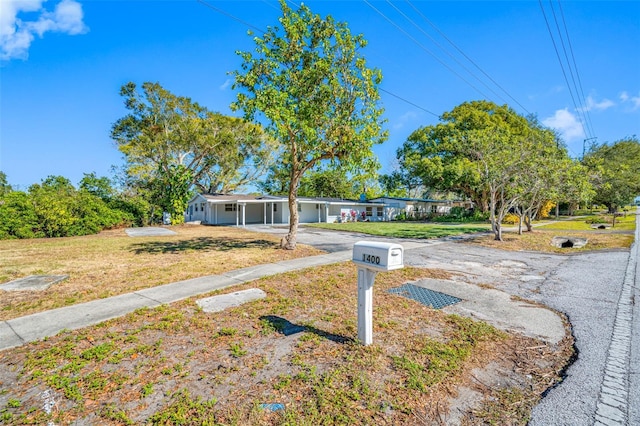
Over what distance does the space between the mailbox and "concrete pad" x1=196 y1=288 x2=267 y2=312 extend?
2443 millimetres

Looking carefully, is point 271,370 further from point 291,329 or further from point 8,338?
point 8,338

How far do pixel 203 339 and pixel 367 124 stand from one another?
7.63 metres

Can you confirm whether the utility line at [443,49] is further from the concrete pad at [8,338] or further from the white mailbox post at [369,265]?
the concrete pad at [8,338]

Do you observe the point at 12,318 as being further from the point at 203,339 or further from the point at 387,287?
the point at 387,287

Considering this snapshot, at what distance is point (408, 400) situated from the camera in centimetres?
238

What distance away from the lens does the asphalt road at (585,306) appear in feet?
7.72

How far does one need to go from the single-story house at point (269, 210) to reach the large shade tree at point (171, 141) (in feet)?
9.81

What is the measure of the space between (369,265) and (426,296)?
2.81 meters

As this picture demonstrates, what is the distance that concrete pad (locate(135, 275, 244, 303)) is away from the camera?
4.91m

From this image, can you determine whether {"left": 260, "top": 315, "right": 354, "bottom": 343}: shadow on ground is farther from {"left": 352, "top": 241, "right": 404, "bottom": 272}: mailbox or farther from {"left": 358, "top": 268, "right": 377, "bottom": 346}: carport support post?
{"left": 352, "top": 241, "right": 404, "bottom": 272}: mailbox

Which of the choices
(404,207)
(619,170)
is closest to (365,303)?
(404,207)

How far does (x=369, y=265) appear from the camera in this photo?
2910mm

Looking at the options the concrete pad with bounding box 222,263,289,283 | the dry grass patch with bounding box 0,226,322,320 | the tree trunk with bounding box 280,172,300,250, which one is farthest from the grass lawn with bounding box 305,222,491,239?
the concrete pad with bounding box 222,263,289,283

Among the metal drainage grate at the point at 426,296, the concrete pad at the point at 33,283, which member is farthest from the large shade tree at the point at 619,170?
the concrete pad at the point at 33,283
